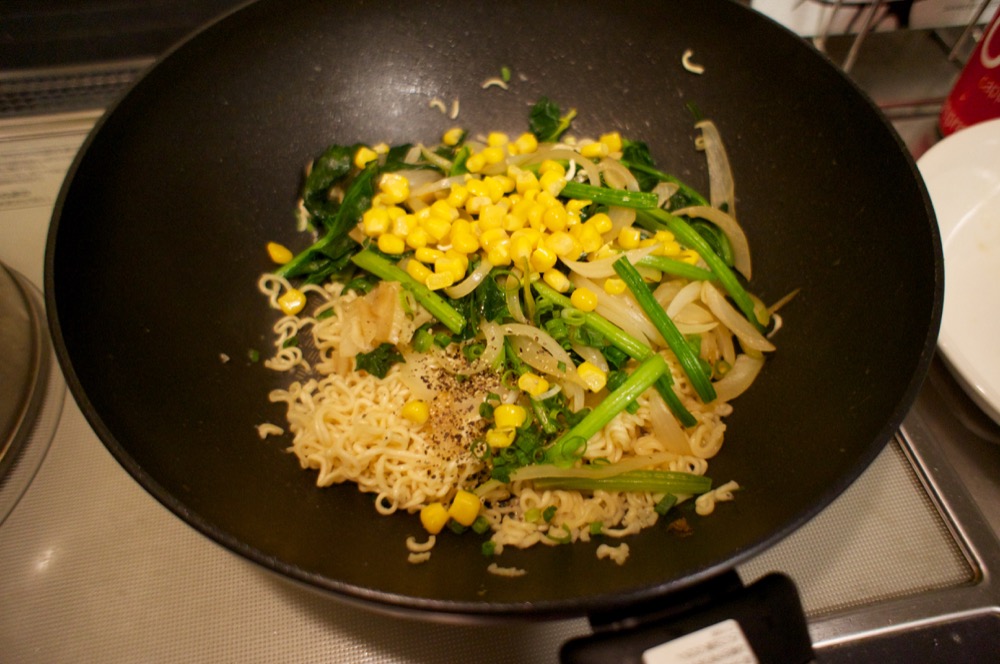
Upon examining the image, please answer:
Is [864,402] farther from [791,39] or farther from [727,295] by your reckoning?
[791,39]

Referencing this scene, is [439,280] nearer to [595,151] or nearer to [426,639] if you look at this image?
[595,151]

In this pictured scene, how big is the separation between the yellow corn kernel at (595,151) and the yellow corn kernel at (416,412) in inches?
43.1

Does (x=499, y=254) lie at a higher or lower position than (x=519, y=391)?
higher

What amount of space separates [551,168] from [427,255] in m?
0.54

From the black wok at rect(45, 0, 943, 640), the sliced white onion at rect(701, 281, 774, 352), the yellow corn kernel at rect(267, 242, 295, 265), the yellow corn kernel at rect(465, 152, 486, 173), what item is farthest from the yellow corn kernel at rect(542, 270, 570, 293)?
the yellow corn kernel at rect(267, 242, 295, 265)

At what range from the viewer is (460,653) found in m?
1.54

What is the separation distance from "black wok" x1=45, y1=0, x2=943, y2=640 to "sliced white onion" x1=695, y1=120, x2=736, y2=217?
0.12 ft

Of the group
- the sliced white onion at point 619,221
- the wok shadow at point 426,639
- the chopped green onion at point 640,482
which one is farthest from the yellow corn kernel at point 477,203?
the wok shadow at point 426,639

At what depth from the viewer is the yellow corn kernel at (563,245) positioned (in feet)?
6.11

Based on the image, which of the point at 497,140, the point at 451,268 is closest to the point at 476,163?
the point at 497,140

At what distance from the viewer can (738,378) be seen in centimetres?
183

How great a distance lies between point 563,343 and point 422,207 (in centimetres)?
75

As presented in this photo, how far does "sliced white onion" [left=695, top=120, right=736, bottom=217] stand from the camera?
2080 mm

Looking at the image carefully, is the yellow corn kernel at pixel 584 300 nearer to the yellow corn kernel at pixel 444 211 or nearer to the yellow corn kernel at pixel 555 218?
the yellow corn kernel at pixel 555 218
